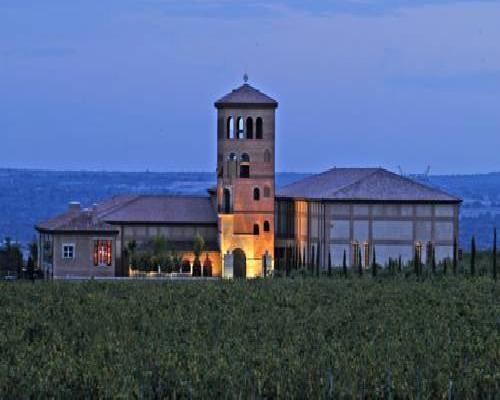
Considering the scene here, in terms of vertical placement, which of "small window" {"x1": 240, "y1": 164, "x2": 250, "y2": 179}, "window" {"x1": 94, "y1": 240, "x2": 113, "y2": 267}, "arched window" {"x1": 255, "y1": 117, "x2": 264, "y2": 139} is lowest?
"window" {"x1": 94, "y1": 240, "x2": 113, "y2": 267}

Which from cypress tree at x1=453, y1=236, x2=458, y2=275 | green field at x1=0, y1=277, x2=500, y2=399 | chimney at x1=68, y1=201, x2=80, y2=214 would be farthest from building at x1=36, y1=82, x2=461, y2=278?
green field at x1=0, y1=277, x2=500, y2=399

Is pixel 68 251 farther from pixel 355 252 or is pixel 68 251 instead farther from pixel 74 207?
pixel 355 252

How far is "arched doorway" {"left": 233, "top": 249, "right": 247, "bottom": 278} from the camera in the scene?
332 feet

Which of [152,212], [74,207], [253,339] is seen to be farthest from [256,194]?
[253,339]

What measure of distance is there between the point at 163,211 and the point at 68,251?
10214mm

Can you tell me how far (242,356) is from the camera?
2028 inches

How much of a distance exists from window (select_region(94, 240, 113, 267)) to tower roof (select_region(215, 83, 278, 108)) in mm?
10815

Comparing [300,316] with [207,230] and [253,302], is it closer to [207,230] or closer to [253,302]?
[253,302]

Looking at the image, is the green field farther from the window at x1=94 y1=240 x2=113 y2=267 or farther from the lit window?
the lit window

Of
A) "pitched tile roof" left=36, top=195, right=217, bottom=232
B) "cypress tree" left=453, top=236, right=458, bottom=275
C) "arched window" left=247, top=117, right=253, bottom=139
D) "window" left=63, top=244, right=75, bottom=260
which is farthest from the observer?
"arched window" left=247, top=117, right=253, bottom=139

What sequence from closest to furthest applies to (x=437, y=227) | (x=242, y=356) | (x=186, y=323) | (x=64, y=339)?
(x=242, y=356) → (x=64, y=339) → (x=186, y=323) → (x=437, y=227)

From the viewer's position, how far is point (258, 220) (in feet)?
335

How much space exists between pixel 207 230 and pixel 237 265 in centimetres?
305

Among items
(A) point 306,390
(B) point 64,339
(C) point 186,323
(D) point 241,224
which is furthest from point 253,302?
(D) point 241,224
